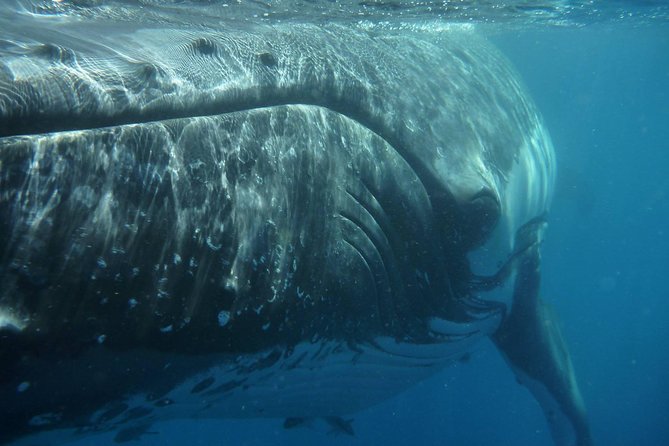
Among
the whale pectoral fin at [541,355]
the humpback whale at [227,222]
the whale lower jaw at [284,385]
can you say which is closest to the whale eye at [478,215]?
the humpback whale at [227,222]

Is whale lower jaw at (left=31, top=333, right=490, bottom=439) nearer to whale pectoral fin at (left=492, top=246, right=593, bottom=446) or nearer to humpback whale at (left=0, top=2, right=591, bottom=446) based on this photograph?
humpback whale at (left=0, top=2, right=591, bottom=446)

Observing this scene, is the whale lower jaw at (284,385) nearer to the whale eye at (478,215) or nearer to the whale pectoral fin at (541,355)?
the whale eye at (478,215)

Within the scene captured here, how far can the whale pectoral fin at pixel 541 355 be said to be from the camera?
7.36 m

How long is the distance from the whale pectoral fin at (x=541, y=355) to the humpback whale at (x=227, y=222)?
1725 mm

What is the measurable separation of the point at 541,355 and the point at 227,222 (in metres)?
6.87

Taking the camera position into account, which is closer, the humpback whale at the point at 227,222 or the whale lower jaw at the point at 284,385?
the humpback whale at the point at 227,222

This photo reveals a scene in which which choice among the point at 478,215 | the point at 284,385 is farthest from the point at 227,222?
the point at 478,215

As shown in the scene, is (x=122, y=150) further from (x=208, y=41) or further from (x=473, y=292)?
(x=473, y=292)

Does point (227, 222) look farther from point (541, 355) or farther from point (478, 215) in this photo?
point (541, 355)

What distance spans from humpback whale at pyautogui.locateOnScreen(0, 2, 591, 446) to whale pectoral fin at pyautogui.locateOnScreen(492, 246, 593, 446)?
5.66 ft

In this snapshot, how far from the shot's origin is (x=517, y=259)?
22.3 ft

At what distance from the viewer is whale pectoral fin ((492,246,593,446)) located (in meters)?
7.36

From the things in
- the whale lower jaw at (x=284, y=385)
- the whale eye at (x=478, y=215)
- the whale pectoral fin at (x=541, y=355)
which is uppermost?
the whale eye at (x=478, y=215)

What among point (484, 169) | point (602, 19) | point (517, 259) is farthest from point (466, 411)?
point (484, 169)
